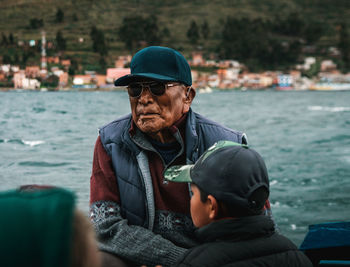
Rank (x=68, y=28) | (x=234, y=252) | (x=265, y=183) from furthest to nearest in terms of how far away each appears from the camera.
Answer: (x=68, y=28), (x=265, y=183), (x=234, y=252)

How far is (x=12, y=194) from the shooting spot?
2.79ft

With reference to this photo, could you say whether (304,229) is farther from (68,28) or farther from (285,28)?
(285,28)

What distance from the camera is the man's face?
2602 mm

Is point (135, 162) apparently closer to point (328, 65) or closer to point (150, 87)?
point (150, 87)

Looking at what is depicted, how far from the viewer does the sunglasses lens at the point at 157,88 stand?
2594 millimetres

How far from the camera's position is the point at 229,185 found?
1.85m

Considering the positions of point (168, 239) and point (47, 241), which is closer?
point (47, 241)

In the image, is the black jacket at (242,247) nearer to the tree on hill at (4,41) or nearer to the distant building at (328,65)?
the tree on hill at (4,41)

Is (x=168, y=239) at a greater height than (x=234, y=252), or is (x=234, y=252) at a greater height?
(x=234, y=252)

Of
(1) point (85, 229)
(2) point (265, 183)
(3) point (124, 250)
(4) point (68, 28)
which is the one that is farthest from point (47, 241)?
(4) point (68, 28)

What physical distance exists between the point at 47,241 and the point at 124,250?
1.55 metres

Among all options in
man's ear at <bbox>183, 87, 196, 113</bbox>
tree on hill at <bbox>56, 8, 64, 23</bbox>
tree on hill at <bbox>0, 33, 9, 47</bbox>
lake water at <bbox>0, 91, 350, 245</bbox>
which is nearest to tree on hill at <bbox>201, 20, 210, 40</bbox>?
tree on hill at <bbox>56, 8, 64, 23</bbox>

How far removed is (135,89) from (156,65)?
0.17 metres

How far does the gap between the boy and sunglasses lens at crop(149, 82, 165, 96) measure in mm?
750
